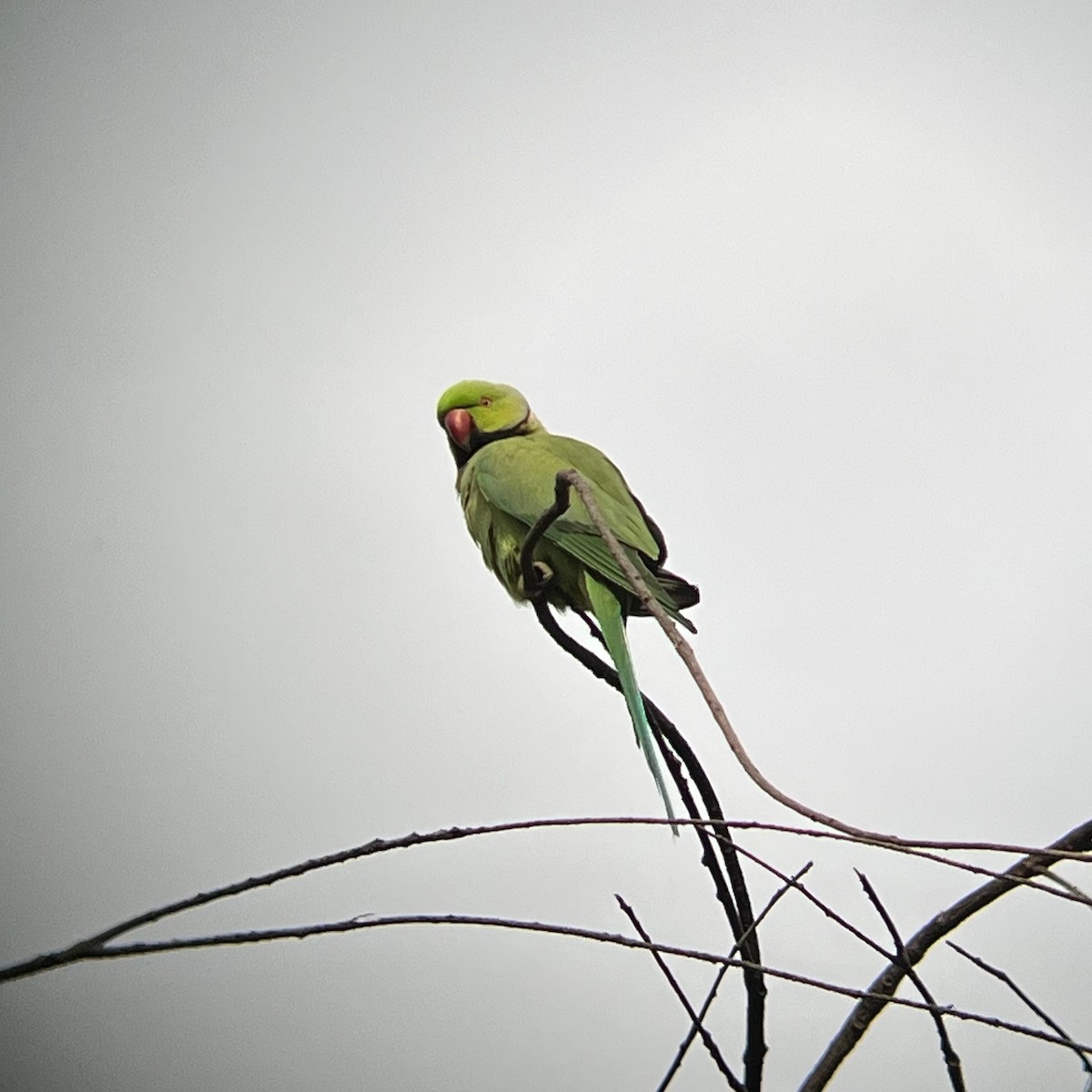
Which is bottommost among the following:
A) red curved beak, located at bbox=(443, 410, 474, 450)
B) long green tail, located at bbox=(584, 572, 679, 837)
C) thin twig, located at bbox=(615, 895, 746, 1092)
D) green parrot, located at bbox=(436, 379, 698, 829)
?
thin twig, located at bbox=(615, 895, 746, 1092)

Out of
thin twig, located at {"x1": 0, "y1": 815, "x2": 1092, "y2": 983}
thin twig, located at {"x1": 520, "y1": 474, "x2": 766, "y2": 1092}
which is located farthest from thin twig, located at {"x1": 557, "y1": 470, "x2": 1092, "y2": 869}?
thin twig, located at {"x1": 520, "y1": 474, "x2": 766, "y2": 1092}

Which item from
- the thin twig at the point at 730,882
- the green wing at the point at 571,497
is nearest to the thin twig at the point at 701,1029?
the thin twig at the point at 730,882

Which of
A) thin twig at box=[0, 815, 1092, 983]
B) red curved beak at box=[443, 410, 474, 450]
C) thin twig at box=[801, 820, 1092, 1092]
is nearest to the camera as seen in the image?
thin twig at box=[0, 815, 1092, 983]

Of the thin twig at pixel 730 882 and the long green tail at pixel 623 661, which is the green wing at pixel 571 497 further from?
the thin twig at pixel 730 882

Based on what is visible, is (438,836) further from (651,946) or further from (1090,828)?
(1090,828)

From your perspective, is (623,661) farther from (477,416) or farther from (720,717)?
(477,416)

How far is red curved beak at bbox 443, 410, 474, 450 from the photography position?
10.1ft

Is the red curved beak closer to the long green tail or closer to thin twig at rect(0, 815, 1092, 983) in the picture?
the long green tail

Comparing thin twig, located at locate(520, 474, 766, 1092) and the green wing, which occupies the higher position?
the green wing

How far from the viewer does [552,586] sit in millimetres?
2451

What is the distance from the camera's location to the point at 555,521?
1863mm

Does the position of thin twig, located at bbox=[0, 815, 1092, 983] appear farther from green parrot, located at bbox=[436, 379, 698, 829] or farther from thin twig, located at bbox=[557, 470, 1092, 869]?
green parrot, located at bbox=[436, 379, 698, 829]

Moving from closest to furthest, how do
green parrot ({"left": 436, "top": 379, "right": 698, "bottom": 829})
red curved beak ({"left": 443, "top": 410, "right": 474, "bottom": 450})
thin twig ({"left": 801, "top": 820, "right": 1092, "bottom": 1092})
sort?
thin twig ({"left": 801, "top": 820, "right": 1092, "bottom": 1092}) → green parrot ({"left": 436, "top": 379, "right": 698, "bottom": 829}) → red curved beak ({"left": 443, "top": 410, "right": 474, "bottom": 450})

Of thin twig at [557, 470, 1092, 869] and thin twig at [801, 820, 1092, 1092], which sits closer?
thin twig at [557, 470, 1092, 869]
